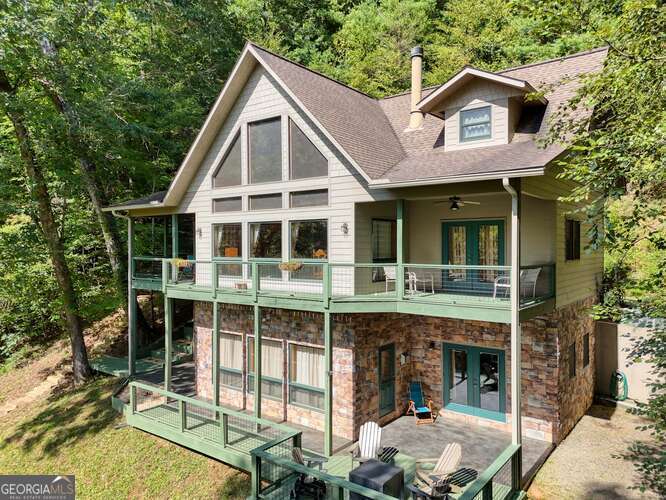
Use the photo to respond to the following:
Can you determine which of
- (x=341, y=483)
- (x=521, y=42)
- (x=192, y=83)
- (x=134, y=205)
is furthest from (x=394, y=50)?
(x=341, y=483)

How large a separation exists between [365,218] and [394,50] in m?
20.8

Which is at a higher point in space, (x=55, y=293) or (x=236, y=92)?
(x=236, y=92)

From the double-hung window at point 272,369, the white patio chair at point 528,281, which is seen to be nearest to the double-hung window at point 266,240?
the double-hung window at point 272,369

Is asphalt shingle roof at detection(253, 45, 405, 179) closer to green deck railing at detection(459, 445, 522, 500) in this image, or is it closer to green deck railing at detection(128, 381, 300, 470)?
green deck railing at detection(459, 445, 522, 500)

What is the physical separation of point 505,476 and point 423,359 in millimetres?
4253

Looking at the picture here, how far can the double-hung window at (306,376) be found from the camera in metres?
11.6

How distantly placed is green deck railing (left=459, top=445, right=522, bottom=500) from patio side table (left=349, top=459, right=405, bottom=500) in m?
1.36

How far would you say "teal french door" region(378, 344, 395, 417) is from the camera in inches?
452

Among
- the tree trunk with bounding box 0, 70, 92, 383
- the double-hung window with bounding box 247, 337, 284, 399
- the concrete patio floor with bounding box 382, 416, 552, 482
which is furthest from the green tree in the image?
the tree trunk with bounding box 0, 70, 92, 383

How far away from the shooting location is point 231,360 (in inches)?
540

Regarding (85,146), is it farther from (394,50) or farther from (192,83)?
(394,50)

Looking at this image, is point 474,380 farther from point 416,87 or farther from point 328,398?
point 416,87

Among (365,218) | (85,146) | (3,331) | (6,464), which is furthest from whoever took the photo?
(3,331)

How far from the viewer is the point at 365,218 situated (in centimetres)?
1123
